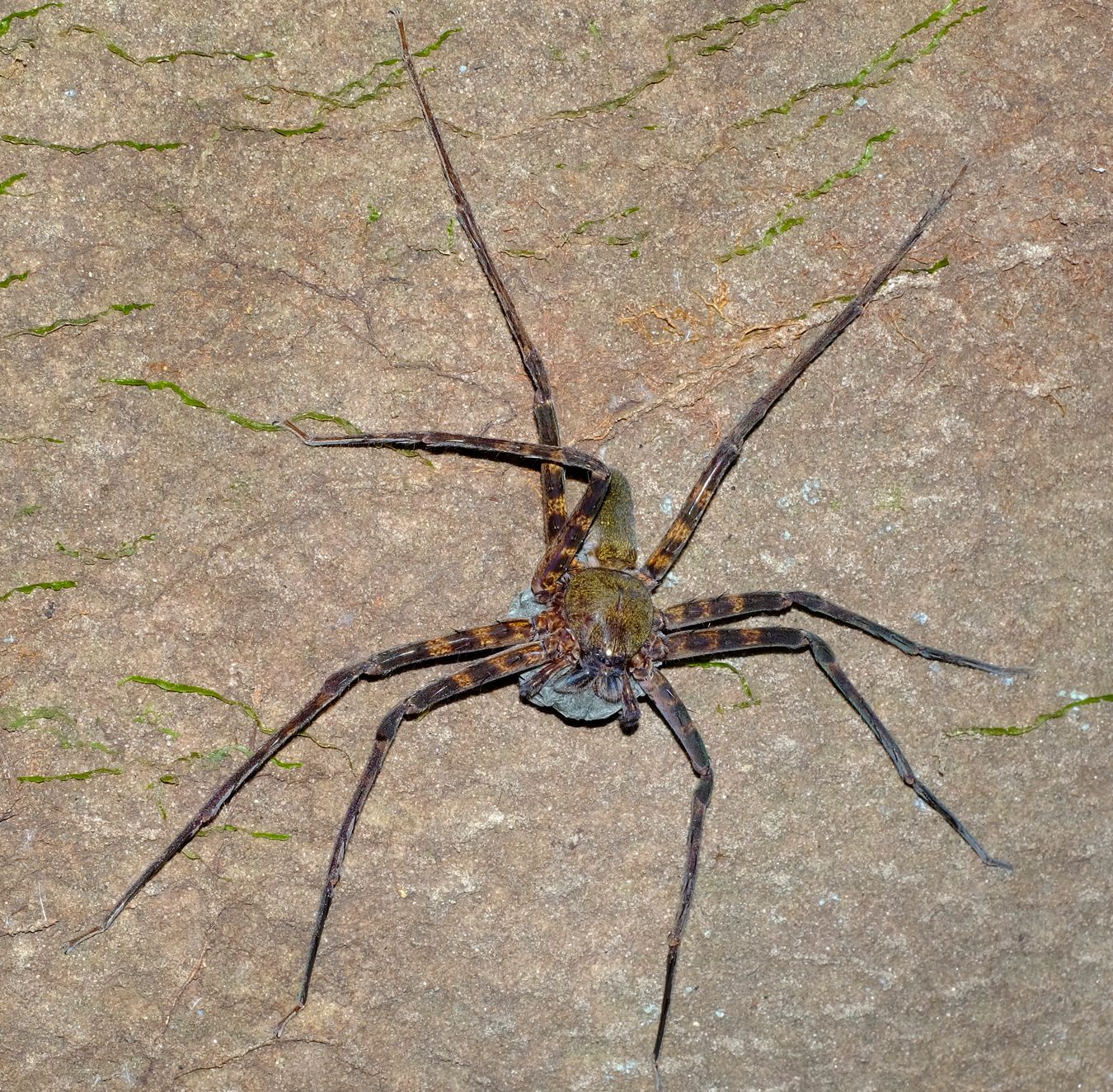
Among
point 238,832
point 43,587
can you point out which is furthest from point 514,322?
point 238,832

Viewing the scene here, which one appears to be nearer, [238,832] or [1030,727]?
[238,832]

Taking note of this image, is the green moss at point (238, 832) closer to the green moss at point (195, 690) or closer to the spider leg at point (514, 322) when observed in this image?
the green moss at point (195, 690)

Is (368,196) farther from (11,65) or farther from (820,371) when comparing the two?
(820,371)

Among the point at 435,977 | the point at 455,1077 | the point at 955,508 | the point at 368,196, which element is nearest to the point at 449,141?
the point at 368,196

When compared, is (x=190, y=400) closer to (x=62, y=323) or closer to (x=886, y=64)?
(x=62, y=323)

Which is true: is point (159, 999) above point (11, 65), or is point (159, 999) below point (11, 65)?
below
